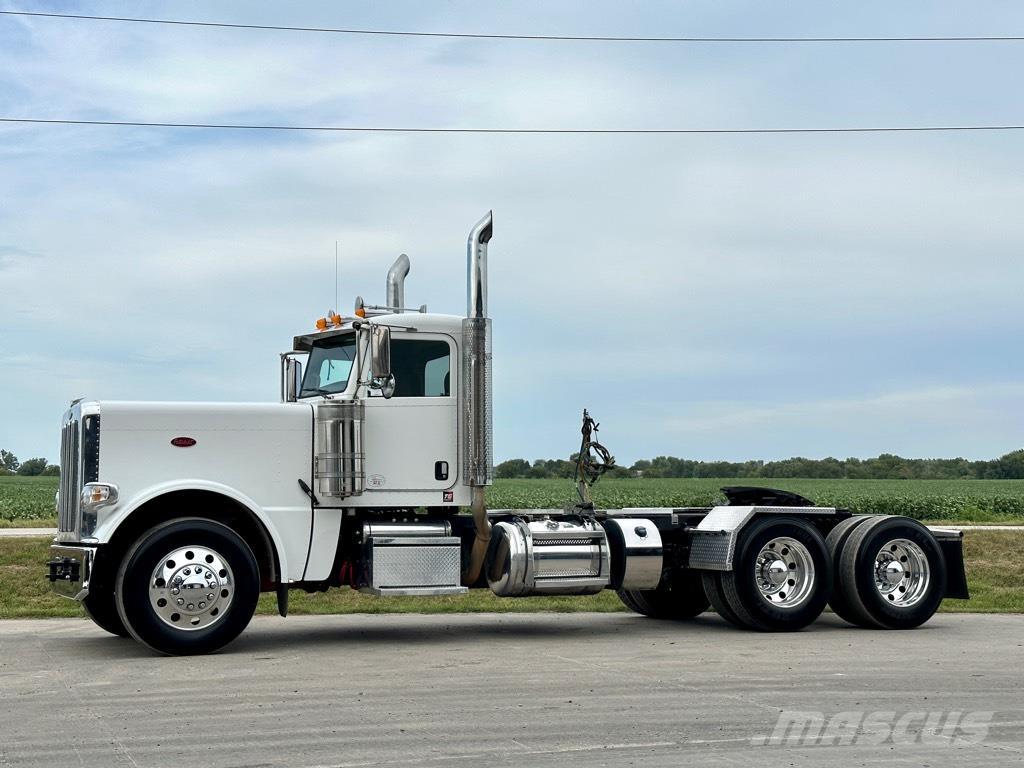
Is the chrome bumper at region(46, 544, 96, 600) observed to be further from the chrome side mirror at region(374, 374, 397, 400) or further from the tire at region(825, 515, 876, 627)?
the tire at region(825, 515, 876, 627)

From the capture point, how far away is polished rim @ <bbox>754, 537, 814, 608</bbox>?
1495 cm

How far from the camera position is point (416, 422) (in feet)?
45.4

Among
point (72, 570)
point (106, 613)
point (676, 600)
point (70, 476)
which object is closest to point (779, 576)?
point (676, 600)

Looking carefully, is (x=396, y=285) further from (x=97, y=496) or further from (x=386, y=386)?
(x=97, y=496)

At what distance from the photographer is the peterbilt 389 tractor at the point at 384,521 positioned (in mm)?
12594

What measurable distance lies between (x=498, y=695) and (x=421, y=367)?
15.6 feet

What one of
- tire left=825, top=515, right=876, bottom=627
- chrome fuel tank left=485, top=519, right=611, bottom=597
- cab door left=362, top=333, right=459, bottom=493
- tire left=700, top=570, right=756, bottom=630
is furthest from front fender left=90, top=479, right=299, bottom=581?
tire left=825, top=515, right=876, bottom=627

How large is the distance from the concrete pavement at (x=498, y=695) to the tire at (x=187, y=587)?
269 millimetres

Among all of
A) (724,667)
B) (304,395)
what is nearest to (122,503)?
(304,395)

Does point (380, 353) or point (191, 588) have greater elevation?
point (380, 353)

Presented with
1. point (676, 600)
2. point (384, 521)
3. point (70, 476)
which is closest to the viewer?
point (70, 476)

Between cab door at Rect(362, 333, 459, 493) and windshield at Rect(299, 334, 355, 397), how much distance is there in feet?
1.42

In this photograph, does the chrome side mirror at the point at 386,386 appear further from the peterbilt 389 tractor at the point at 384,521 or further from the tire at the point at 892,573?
the tire at the point at 892,573

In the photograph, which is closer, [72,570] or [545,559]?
[72,570]
